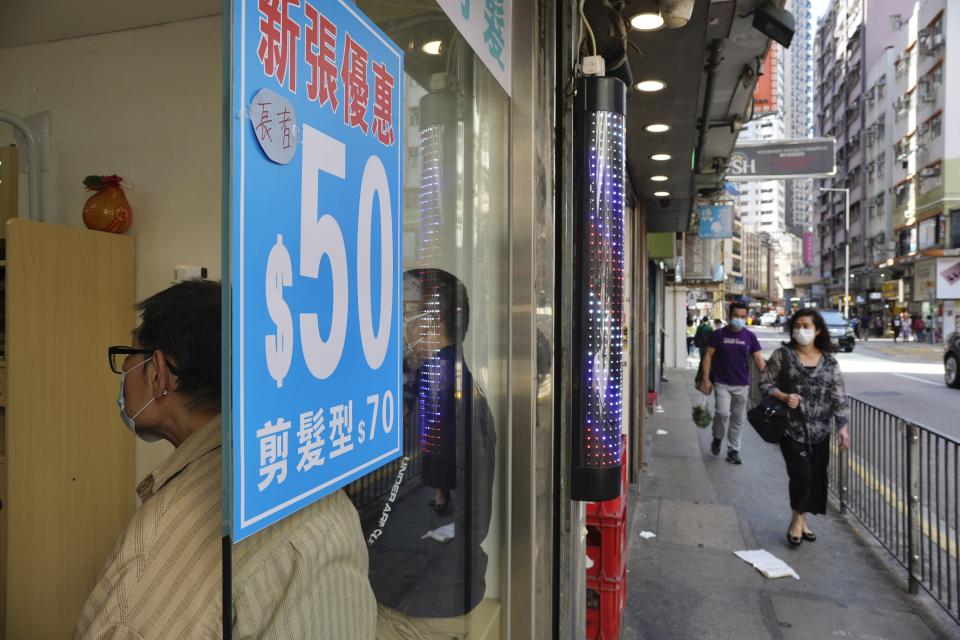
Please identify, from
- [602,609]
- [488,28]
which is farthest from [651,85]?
[602,609]

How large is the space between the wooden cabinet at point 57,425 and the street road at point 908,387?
8807mm

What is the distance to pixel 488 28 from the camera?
6.66ft

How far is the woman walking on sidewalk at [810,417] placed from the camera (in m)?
5.05

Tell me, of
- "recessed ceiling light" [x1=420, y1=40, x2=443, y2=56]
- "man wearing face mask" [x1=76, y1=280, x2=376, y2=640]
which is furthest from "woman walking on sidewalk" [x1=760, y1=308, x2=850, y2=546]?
"man wearing face mask" [x1=76, y1=280, x2=376, y2=640]

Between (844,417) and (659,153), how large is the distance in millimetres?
2946

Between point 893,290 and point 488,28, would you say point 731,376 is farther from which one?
point 893,290

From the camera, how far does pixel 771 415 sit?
16.7 feet

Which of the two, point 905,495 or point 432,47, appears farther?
point 905,495

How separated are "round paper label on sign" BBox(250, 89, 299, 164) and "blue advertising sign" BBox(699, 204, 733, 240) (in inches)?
594

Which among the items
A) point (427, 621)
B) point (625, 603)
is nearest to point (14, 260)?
point (427, 621)

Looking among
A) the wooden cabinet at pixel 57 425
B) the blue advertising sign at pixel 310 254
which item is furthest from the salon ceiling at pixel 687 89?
the wooden cabinet at pixel 57 425

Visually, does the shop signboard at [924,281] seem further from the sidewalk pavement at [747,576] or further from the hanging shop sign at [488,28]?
the hanging shop sign at [488,28]

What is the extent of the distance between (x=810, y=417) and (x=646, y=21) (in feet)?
11.1

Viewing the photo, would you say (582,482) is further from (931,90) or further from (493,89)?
(931,90)
